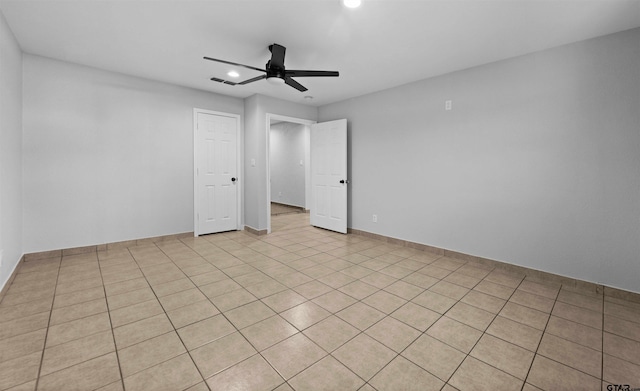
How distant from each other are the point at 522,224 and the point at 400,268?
1.53m

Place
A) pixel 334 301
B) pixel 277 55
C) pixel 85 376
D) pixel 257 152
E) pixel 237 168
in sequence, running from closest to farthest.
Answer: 1. pixel 85 376
2. pixel 334 301
3. pixel 277 55
4. pixel 257 152
5. pixel 237 168

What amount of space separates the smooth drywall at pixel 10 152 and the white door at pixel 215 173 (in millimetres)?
2091

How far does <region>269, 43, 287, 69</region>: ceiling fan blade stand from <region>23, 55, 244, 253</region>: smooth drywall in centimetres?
244

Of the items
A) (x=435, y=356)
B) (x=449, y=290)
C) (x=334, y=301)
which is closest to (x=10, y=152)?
(x=334, y=301)

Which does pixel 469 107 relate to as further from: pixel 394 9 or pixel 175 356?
pixel 175 356

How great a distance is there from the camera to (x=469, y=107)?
3586mm

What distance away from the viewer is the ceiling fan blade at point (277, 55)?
2.87m

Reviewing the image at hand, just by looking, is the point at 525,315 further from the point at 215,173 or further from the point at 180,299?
the point at 215,173

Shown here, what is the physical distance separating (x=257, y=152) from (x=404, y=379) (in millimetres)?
4233

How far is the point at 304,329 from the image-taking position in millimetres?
2076

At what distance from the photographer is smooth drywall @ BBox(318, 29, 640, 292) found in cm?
263

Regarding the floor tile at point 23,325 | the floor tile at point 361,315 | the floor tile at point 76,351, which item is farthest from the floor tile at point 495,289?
the floor tile at point 23,325

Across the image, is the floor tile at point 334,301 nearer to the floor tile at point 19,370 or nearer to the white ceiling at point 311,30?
the floor tile at point 19,370

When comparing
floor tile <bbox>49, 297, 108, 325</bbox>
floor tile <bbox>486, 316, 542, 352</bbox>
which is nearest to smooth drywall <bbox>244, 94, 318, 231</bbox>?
floor tile <bbox>49, 297, 108, 325</bbox>
